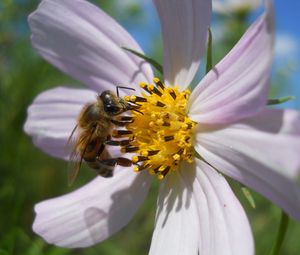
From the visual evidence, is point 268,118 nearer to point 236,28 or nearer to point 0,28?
point 0,28

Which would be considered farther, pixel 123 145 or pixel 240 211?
pixel 123 145

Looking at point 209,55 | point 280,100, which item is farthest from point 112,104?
point 280,100

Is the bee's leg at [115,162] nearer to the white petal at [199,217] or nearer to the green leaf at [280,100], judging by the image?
the white petal at [199,217]

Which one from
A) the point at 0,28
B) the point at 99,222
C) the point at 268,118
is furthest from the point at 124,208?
the point at 0,28

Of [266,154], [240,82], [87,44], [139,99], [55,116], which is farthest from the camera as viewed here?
[55,116]

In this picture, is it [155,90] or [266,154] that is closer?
[266,154]

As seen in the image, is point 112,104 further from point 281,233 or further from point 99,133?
point 281,233

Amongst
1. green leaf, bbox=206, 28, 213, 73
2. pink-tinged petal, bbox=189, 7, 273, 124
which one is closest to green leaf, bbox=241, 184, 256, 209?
pink-tinged petal, bbox=189, 7, 273, 124
